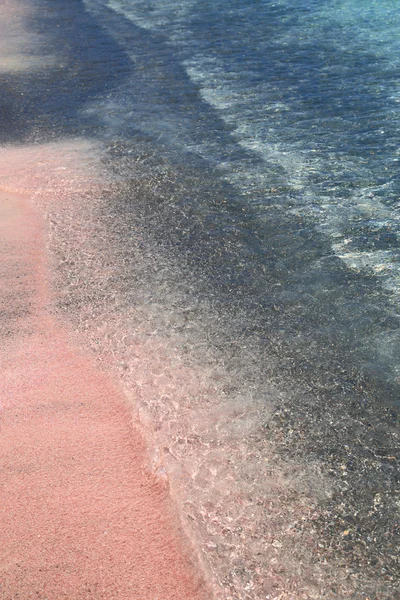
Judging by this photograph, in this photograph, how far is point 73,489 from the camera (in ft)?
13.6

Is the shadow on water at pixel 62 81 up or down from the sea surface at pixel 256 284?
up

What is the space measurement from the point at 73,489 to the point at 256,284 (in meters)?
2.88

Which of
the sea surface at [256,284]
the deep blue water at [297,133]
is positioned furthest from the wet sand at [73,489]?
the deep blue water at [297,133]

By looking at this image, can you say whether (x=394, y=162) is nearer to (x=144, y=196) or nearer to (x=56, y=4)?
(x=144, y=196)

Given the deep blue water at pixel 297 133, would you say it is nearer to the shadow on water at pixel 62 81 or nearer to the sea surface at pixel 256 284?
the sea surface at pixel 256 284

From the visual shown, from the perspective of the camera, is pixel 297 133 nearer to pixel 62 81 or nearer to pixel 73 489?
pixel 62 81

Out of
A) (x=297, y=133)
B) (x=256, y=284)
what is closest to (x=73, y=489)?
(x=256, y=284)

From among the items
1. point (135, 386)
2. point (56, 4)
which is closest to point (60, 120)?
point (135, 386)

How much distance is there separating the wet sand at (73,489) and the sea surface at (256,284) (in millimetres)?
198

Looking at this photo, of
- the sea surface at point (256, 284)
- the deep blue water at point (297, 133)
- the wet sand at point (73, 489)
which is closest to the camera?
the wet sand at point (73, 489)

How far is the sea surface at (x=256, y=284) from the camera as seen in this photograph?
3992mm

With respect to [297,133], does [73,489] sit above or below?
below

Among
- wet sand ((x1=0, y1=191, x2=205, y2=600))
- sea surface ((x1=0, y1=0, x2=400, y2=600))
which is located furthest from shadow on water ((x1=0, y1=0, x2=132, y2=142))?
wet sand ((x1=0, y1=191, x2=205, y2=600))

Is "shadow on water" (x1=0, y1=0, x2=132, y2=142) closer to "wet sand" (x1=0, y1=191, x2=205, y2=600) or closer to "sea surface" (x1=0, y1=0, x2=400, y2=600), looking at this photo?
"sea surface" (x1=0, y1=0, x2=400, y2=600)
